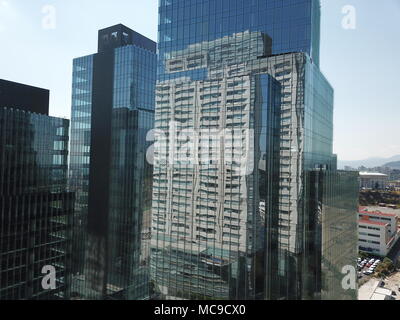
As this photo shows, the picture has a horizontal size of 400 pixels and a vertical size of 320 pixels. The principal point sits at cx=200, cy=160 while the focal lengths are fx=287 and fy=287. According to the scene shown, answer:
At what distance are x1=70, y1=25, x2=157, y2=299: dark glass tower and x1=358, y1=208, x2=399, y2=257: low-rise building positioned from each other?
4643 centimetres

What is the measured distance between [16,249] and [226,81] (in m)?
28.4

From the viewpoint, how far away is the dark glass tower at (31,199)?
30672 millimetres

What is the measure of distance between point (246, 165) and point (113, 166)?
24.9 m

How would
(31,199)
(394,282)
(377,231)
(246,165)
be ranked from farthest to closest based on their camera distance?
(377,231), (394,282), (31,199), (246,165)

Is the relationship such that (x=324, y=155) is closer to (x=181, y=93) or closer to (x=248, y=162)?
(x=248, y=162)

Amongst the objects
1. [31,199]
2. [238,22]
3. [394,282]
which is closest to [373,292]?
[394,282]

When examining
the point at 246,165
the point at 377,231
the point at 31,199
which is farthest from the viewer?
the point at 377,231

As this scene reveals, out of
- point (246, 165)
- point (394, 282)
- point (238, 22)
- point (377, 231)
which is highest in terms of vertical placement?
point (238, 22)

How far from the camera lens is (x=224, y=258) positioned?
93.8ft

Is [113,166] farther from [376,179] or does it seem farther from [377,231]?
[376,179]

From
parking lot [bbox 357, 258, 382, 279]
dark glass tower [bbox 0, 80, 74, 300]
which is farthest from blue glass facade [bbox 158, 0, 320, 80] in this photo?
parking lot [bbox 357, 258, 382, 279]

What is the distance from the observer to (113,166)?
44812 mm
